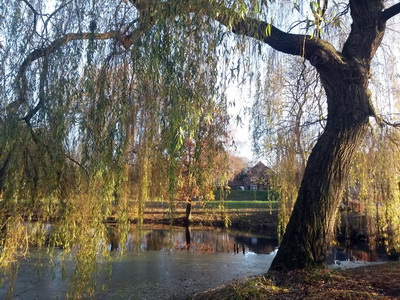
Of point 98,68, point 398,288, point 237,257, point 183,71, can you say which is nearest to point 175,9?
point 183,71

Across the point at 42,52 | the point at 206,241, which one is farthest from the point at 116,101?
the point at 206,241

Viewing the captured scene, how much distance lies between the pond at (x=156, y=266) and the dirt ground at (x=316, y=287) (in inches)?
42.7

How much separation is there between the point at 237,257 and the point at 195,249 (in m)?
2.00

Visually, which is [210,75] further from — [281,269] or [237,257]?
[237,257]

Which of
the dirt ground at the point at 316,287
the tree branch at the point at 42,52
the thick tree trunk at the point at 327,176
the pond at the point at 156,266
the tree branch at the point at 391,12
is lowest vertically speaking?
the pond at the point at 156,266

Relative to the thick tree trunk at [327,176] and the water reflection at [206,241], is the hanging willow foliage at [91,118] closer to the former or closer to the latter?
the thick tree trunk at [327,176]

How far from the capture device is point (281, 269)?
5461 millimetres

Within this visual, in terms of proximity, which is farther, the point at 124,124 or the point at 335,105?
the point at 335,105

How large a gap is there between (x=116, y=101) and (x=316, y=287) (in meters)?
3.20

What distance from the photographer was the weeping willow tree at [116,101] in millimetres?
4375

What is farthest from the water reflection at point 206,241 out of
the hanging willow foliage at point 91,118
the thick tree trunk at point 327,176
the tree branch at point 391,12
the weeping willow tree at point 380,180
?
the tree branch at point 391,12

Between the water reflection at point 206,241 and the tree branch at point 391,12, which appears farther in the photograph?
the water reflection at point 206,241

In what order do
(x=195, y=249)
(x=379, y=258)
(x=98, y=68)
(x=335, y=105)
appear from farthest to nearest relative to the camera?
(x=195, y=249), (x=379, y=258), (x=335, y=105), (x=98, y=68)

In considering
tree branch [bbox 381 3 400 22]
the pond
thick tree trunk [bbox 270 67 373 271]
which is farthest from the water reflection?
tree branch [bbox 381 3 400 22]
